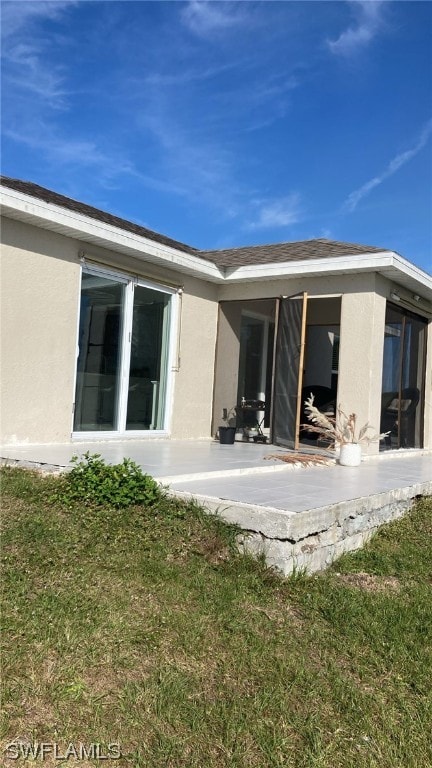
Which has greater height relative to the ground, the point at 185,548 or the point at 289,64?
the point at 289,64

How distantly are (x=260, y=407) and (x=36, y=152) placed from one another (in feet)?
20.9

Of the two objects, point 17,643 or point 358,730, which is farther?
point 17,643

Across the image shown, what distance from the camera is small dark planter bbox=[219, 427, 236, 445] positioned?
29.3 ft

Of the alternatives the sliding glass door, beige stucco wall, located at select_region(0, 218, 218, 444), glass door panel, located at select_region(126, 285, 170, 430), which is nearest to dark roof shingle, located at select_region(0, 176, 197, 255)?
beige stucco wall, located at select_region(0, 218, 218, 444)

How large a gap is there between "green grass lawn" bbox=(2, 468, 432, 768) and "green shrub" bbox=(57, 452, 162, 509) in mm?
130

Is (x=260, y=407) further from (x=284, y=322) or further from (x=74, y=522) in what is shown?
(x=74, y=522)

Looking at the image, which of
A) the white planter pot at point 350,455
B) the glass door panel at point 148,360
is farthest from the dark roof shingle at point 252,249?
the white planter pot at point 350,455

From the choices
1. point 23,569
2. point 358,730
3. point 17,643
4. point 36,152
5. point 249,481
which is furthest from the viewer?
point 36,152

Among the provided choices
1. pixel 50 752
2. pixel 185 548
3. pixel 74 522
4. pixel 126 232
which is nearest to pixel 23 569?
pixel 74 522

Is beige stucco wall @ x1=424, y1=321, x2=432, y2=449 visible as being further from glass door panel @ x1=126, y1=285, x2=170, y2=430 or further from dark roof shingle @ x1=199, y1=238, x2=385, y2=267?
glass door panel @ x1=126, y1=285, x2=170, y2=430

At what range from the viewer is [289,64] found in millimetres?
9727

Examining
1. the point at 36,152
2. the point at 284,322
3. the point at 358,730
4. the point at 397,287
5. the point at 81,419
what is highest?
the point at 36,152

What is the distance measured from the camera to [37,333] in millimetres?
6641

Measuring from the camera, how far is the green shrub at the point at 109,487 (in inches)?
162
